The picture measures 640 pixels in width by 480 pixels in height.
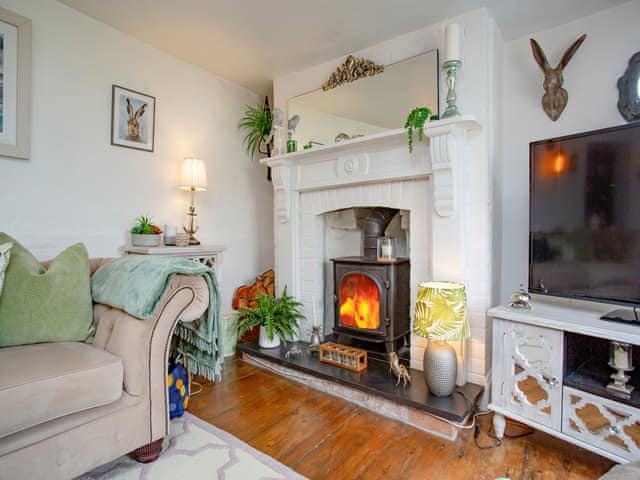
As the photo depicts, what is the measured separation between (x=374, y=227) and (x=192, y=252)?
53.3 inches

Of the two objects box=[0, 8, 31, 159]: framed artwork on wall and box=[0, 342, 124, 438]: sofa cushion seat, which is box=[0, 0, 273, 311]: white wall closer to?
box=[0, 8, 31, 159]: framed artwork on wall

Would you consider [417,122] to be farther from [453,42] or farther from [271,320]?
[271,320]

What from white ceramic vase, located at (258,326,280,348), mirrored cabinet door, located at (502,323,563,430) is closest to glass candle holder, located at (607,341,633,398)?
mirrored cabinet door, located at (502,323,563,430)

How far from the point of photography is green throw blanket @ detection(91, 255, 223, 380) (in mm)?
1476

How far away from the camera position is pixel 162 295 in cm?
148

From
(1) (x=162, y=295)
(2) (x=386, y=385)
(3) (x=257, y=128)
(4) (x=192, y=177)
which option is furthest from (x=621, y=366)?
(3) (x=257, y=128)

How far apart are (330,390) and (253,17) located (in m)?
2.41

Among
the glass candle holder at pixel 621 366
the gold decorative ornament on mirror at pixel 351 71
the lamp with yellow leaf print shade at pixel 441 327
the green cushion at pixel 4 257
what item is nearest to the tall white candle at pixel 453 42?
the gold decorative ornament on mirror at pixel 351 71

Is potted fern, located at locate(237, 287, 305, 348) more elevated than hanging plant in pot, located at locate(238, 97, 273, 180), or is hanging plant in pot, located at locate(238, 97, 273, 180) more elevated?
hanging plant in pot, located at locate(238, 97, 273, 180)

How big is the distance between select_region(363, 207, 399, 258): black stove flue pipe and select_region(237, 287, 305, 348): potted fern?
692mm

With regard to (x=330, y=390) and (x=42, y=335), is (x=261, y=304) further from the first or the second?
(x=42, y=335)

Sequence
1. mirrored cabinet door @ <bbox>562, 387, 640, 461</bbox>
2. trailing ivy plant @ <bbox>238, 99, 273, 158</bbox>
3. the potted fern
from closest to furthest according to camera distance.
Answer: mirrored cabinet door @ <bbox>562, 387, 640, 461</bbox> → the potted fern → trailing ivy plant @ <bbox>238, 99, 273, 158</bbox>

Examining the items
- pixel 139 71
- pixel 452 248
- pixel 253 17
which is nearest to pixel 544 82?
pixel 452 248

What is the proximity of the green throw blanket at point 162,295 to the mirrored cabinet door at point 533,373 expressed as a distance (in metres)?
1.41
